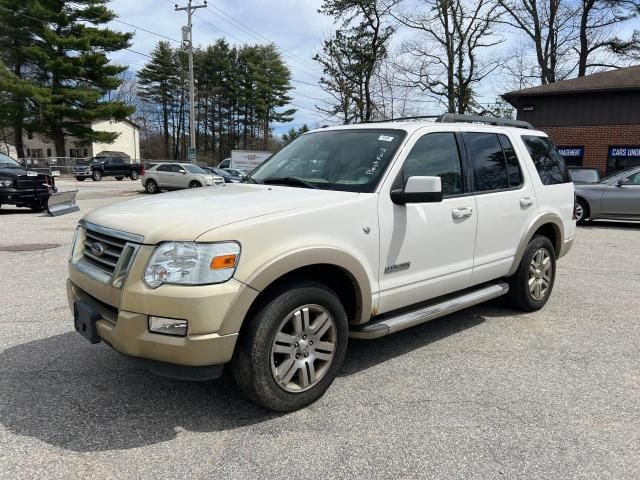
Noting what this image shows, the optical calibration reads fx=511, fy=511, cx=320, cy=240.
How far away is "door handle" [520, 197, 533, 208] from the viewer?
15.8 ft

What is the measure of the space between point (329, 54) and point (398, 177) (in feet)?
103

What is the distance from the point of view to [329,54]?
32.9 meters

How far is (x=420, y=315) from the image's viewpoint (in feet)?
12.5

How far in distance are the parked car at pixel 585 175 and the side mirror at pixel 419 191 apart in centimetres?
1145

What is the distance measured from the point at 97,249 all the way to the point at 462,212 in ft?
8.89

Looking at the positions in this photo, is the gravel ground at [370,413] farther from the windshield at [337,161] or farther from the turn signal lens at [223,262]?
the windshield at [337,161]

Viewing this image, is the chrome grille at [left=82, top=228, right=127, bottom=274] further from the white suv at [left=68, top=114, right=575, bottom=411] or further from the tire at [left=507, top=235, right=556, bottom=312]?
the tire at [left=507, top=235, right=556, bottom=312]

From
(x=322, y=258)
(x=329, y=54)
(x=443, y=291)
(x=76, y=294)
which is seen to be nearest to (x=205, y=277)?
(x=322, y=258)

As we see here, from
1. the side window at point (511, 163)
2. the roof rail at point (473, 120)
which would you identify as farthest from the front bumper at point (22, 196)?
the side window at point (511, 163)

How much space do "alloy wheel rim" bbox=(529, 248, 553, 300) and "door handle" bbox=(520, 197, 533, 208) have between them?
1.75 feet

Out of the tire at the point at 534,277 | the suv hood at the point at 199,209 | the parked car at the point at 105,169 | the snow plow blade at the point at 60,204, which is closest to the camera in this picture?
the suv hood at the point at 199,209

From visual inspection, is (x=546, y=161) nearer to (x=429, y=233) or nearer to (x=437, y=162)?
(x=437, y=162)

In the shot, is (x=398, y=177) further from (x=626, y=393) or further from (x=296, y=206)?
(x=626, y=393)

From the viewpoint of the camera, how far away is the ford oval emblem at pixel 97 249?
3.13m
